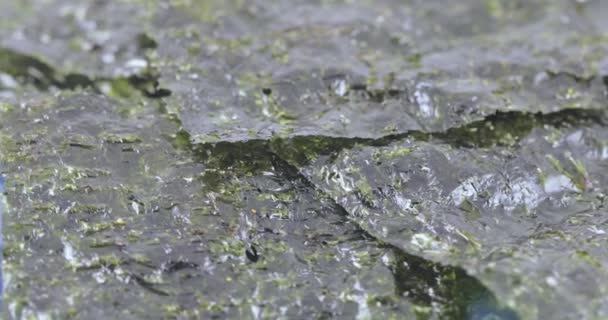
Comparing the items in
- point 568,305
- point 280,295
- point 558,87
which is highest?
point 558,87

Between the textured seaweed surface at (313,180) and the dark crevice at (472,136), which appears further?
the dark crevice at (472,136)

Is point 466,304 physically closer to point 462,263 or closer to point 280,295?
point 462,263

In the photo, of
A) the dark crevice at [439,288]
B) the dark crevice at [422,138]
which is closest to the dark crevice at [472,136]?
the dark crevice at [422,138]

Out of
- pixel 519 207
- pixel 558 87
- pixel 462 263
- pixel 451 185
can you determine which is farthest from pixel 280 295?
pixel 558 87

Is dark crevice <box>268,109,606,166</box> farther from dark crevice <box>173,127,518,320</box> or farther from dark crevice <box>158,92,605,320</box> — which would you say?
dark crevice <box>173,127,518,320</box>

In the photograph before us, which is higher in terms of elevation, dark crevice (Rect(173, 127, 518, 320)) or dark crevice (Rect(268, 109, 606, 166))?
dark crevice (Rect(268, 109, 606, 166))

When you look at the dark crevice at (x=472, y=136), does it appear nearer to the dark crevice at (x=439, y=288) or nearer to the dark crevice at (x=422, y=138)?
the dark crevice at (x=422, y=138)

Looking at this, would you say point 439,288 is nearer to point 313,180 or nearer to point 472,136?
point 313,180

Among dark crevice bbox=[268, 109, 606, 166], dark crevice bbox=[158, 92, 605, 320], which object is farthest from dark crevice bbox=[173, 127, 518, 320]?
dark crevice bbox=[268, 109, 606, 166]

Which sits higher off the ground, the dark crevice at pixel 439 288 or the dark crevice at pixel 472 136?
the dark crevice at pixel 472 136
